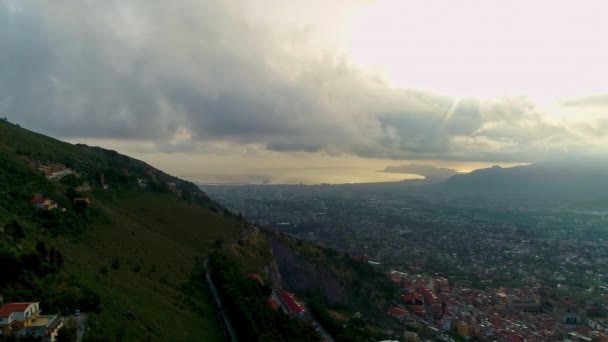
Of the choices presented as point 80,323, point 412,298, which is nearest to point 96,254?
point 80,323

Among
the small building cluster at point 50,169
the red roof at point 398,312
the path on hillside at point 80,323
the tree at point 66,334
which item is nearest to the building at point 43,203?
the small building cluster at point 50,169

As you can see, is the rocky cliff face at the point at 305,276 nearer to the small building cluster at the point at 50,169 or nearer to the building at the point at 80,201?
the building at the point at 80,201

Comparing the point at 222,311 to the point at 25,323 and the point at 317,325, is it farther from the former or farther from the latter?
the point at 25,323

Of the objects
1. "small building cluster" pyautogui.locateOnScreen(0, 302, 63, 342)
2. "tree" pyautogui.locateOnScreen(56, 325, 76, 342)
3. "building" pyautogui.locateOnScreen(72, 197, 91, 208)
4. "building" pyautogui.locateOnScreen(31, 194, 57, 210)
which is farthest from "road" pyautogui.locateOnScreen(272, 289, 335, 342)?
"small building cluster" pyautogui.locateOnScreen(0, 302, 63, 342)

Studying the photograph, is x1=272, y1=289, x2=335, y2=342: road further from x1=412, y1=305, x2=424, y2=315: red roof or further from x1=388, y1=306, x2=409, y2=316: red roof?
x1=412, y1=305, x2=424, y2=315: red roof

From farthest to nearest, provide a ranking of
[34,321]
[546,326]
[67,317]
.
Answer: [546,326]
[67,317]
[34,321]

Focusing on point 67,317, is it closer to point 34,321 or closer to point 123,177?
point 34,321

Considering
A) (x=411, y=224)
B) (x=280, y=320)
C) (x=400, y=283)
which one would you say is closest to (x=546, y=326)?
(x=400, y=283)
